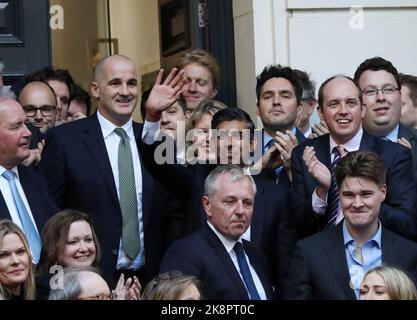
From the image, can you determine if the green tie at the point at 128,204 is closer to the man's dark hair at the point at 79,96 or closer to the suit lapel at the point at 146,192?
the suit lapel at the point at 146,192

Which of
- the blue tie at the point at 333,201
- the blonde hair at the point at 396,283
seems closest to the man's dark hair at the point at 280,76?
the blue tie at the point at 333,201

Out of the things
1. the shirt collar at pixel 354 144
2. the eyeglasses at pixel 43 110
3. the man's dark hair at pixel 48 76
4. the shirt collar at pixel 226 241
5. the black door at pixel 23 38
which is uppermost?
the black door at pixel 23 38

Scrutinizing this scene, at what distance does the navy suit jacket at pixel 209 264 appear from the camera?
9.53 meters

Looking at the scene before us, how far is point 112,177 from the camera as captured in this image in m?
10.4

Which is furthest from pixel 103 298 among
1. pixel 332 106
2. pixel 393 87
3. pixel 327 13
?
pixel 327 13

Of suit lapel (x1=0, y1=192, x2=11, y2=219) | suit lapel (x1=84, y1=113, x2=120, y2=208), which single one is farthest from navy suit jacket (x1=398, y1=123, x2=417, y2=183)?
suit lapel (x1=0, y1=192, x2=11, y2=219)

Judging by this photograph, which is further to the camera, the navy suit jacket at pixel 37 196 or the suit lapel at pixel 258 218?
the suit lapel at pixel 258 218

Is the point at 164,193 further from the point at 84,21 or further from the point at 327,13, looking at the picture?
the point at 84,21

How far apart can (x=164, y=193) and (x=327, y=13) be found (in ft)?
9.26

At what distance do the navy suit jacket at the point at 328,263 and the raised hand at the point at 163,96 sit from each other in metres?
1.20

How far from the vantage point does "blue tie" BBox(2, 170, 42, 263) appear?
9906 millimetres

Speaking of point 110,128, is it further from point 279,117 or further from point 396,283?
point 396,283

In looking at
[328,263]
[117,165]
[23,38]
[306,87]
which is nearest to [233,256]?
[328,263]

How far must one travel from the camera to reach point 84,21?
14.3 metres
